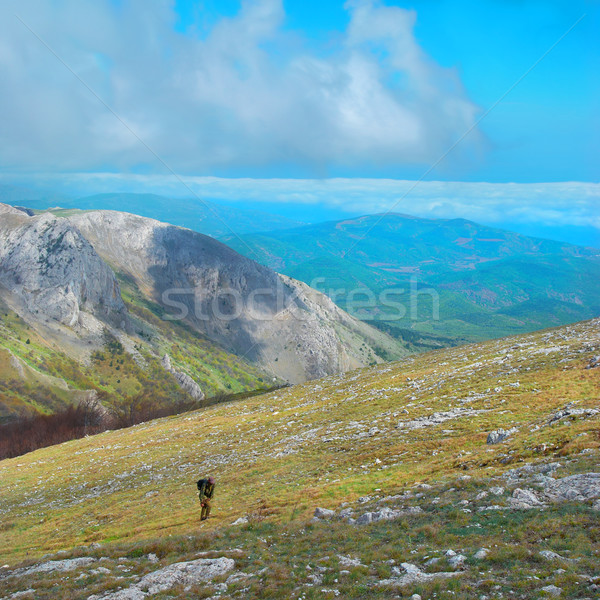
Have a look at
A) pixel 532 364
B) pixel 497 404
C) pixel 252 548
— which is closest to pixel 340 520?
pixel 252 548

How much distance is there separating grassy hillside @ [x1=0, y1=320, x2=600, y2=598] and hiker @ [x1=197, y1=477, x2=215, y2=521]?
808 millimetres

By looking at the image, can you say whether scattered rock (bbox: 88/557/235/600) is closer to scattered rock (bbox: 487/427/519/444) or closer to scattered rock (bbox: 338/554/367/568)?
scattered rock (bbox: 338/554/367/568)

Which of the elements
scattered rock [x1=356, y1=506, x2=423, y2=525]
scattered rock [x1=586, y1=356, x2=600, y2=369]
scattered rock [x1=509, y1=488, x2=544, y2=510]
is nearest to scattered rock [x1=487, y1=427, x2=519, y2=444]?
scattered rock [x1=509, y1=488, x2=544, y2=510]

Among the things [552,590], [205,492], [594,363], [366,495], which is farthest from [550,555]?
[594,363]

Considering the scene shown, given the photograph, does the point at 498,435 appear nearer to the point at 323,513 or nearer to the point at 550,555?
the point at 323,513

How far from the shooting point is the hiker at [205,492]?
74.7ft

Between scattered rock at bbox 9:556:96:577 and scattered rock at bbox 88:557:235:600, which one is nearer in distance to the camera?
scattered rock at bbox 88:557:235:600

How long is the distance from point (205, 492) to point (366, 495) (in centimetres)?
921

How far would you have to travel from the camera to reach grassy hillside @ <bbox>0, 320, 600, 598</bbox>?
503 inches

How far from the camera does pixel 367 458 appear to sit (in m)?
27.0

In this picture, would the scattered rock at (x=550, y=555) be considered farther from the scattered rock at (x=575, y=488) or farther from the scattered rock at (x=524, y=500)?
the scattered rock at (x=575, y=488)

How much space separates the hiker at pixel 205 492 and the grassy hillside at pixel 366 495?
2.65 ft

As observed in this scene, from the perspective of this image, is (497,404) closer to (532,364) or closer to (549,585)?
(532,364)

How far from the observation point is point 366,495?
20891mm
